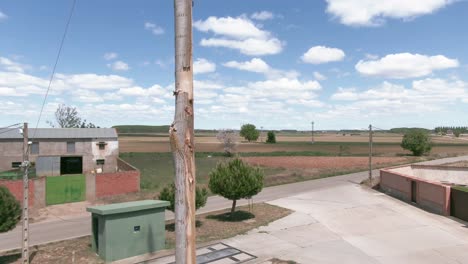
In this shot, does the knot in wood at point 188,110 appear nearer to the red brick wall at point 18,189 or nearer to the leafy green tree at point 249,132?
the red brick wall at point 18,189

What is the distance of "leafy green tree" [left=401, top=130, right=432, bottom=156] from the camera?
58031 millimetres

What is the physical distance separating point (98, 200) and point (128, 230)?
49.8 ft

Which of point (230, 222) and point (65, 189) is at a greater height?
point (65, 189)

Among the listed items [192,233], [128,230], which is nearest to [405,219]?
[128,230]

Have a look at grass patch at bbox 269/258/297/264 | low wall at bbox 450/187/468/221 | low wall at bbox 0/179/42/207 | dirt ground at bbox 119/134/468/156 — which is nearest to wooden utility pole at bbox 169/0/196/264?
grass patch at bbox 269/258/297/264

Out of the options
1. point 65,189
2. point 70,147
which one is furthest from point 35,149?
point 65,189

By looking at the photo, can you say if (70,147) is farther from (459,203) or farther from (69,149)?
(459,203)

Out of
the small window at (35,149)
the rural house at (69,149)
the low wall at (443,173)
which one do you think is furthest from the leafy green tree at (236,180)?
the small window at (35,149)

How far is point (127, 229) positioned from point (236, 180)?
7.00m

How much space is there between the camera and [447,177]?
113 feet

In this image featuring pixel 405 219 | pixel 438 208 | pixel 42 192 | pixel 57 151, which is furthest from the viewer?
pixel 57 151

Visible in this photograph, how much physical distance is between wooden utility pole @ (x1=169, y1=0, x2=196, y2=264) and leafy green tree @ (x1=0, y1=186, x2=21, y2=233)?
1267cm

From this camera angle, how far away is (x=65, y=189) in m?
26.8

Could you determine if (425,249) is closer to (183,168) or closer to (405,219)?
(405,219)
